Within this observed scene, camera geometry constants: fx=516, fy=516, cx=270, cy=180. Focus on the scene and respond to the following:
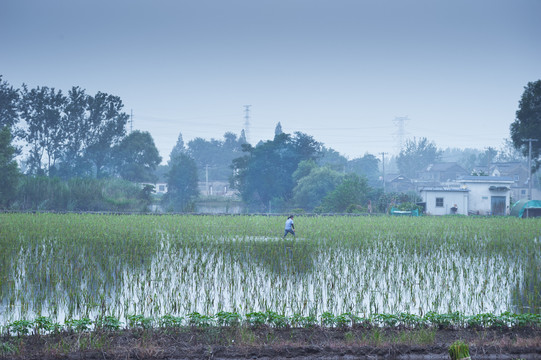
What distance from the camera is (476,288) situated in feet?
34.8

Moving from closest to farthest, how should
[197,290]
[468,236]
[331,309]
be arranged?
1. [331,309]
2. [197,290]
3. [468,236]

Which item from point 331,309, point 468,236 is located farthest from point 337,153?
point 331,309

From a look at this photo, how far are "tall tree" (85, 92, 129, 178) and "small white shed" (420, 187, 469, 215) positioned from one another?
32408 millimetres

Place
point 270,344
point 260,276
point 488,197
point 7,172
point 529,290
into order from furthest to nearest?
point 488,197 → point 7,172 → point 260,276 → point 529,290 → point 270,344

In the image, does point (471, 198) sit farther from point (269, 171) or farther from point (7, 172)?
point (7, 172)

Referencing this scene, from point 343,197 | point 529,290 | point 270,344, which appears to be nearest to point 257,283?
point 270,344

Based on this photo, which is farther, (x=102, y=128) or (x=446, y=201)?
(x=102, y=128)

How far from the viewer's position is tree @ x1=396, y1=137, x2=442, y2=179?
96.9 m

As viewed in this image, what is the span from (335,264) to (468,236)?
362 inches

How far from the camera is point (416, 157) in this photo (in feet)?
319

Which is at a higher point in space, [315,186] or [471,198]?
[315,186]

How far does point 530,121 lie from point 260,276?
4131 cm

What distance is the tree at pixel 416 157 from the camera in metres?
Answer: 96.9

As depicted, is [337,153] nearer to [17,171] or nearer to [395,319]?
[17,171]
